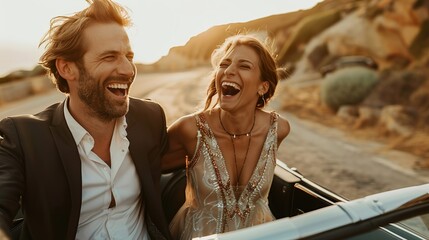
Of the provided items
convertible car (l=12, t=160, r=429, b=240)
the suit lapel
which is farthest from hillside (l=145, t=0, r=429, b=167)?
convertible car (l=12, t=160, r=429, b=240)

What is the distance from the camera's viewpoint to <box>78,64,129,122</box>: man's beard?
83.3 inches

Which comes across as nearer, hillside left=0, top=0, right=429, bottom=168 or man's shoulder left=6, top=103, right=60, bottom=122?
man's shoulder left=6, top=103, right=60, bottom=122

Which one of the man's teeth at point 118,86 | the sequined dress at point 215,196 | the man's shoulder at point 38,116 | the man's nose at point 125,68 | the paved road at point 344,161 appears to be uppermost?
the man's nose at point 125,68

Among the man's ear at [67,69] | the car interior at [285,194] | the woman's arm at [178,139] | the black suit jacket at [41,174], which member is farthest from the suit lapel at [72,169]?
the car interior at [285,194]

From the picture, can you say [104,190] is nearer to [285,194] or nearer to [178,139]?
[178,139]

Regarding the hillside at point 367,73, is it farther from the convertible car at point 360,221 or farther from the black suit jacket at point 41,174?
the convertible car at point 360,221

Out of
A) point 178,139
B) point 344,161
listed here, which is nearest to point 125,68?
point 178,139

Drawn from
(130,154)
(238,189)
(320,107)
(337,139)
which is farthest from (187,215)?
(320,107)

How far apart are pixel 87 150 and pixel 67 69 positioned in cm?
43

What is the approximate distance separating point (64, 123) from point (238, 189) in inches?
41.6

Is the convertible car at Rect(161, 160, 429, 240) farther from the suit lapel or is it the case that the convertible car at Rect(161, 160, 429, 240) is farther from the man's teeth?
the man's teeth

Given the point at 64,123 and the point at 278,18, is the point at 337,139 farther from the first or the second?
the point at 278,18

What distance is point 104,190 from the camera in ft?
6.93

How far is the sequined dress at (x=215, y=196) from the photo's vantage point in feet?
8.20
